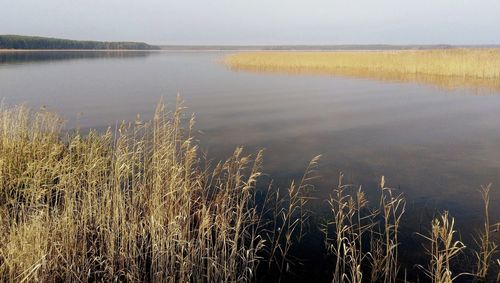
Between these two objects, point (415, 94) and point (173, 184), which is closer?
point (173, 184)

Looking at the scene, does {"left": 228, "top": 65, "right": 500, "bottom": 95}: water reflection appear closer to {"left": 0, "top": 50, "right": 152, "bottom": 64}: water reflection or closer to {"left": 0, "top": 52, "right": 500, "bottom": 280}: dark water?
{"left": 0, "top": 52, "right": 500, "bottom": 280}: dark water

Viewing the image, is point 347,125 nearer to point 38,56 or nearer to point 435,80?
point 435,80

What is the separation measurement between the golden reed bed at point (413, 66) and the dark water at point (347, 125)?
365 centimetres

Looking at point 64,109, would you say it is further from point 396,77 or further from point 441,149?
point 396,77

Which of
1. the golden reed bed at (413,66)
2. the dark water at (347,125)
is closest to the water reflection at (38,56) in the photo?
the golden reed bed at (413,66)

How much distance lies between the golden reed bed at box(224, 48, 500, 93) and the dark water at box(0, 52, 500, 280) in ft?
12.0

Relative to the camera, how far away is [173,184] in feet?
17.0

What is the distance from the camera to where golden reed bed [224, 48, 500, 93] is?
78.5ft

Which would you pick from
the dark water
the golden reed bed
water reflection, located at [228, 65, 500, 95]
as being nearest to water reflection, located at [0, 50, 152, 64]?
the golden reed bed

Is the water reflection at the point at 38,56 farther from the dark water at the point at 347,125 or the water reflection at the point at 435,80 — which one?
the water reflection at the point at 435,80

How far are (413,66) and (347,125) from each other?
19.5 meters

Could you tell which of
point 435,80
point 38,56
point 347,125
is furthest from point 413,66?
point 38,56

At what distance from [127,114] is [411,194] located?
1024 cm

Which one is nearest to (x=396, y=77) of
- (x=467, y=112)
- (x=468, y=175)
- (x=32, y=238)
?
(x=467, y=112)
